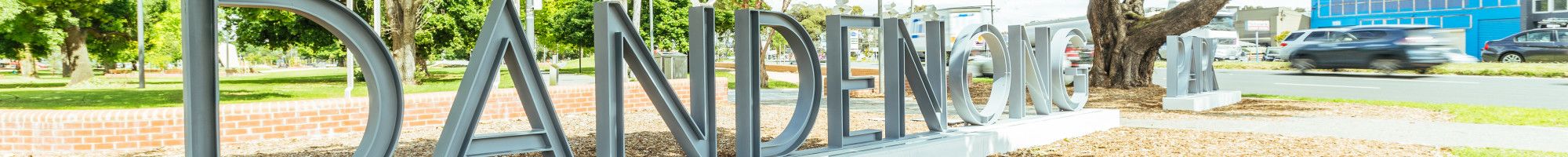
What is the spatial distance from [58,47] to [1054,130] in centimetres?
2694

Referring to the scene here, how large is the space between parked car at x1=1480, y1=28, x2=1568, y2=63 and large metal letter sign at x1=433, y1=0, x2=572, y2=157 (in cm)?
2811

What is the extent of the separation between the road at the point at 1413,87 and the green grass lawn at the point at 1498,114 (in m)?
1.08

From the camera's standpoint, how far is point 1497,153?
750cm

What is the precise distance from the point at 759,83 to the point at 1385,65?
23.0 meters

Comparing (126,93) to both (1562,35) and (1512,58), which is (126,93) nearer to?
(1512,58)

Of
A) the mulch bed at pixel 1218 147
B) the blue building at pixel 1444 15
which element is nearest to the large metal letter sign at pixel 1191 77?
the mulch bed at pixel 1218 147

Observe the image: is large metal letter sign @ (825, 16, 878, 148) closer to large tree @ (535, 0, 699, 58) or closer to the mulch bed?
the mulch bed

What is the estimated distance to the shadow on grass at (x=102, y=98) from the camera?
66.5 feet

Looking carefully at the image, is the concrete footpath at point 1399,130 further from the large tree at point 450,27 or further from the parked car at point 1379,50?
the large tree at point 450,27

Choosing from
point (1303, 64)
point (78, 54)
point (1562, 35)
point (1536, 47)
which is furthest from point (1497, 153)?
point (78, 54)

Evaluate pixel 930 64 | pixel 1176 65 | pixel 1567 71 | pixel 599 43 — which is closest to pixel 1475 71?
pixel 1567 71

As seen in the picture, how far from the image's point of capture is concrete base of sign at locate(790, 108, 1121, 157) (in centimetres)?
626

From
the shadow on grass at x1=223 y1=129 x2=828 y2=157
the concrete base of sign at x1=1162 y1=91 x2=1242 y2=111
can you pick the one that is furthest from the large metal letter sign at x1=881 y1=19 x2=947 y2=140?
the concrete base of sign at x1=1162 y1=91 x2=1242 y2=111

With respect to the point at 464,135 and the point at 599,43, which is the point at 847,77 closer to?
the point at 599,43
